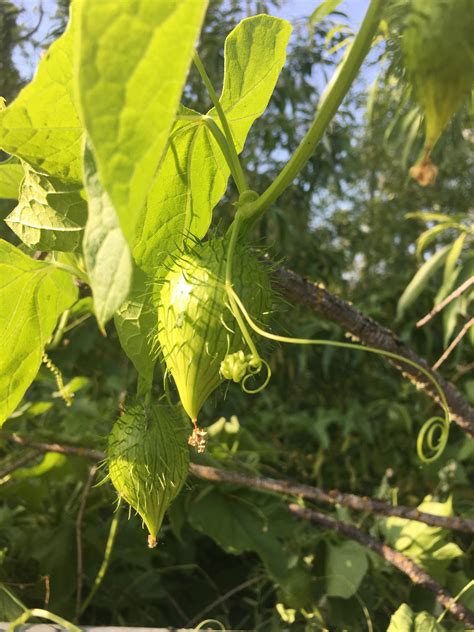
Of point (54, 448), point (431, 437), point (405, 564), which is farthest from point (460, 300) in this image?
point (54, 448)

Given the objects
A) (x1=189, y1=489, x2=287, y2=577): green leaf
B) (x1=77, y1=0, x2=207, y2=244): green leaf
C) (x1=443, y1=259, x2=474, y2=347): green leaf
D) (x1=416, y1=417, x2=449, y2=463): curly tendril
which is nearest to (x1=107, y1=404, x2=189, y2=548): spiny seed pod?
(x1=416, y1=417, x2=449, y2=463): curly tendril

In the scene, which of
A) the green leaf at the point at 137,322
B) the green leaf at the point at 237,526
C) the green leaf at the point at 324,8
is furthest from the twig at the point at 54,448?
the green leaf at the point at 324,8

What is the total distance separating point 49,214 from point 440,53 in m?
0.31

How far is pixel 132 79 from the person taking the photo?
27 cm

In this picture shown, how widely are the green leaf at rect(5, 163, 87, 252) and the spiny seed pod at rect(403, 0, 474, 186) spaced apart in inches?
10.4

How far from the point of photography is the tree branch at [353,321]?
0.64 m

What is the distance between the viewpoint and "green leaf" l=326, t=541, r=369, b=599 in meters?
0.89

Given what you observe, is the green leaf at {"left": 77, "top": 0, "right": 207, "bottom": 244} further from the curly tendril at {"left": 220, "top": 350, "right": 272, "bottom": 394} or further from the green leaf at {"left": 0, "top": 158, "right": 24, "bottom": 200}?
the green leaf at {"left": 0, "top": 158, "right": 24, "bottom": 200}

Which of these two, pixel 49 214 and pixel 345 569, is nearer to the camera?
pixel 49 214

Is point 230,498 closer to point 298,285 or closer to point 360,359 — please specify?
point 298,285

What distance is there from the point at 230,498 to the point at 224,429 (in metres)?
0.15

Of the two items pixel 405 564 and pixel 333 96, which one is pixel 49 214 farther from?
pixel 405 564

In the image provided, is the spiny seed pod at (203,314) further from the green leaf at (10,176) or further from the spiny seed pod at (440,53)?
the green leaf at (10,176)

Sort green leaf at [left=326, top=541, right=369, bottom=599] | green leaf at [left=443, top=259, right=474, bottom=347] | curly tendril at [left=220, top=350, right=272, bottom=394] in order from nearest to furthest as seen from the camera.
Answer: curly tendril at [left=220, top=350, right=272, bottom=394] → green leaf at [left=326, top=541, right=369, bottom=599] → green leaf at [left=443, top=259, right=474, bottom=347]
